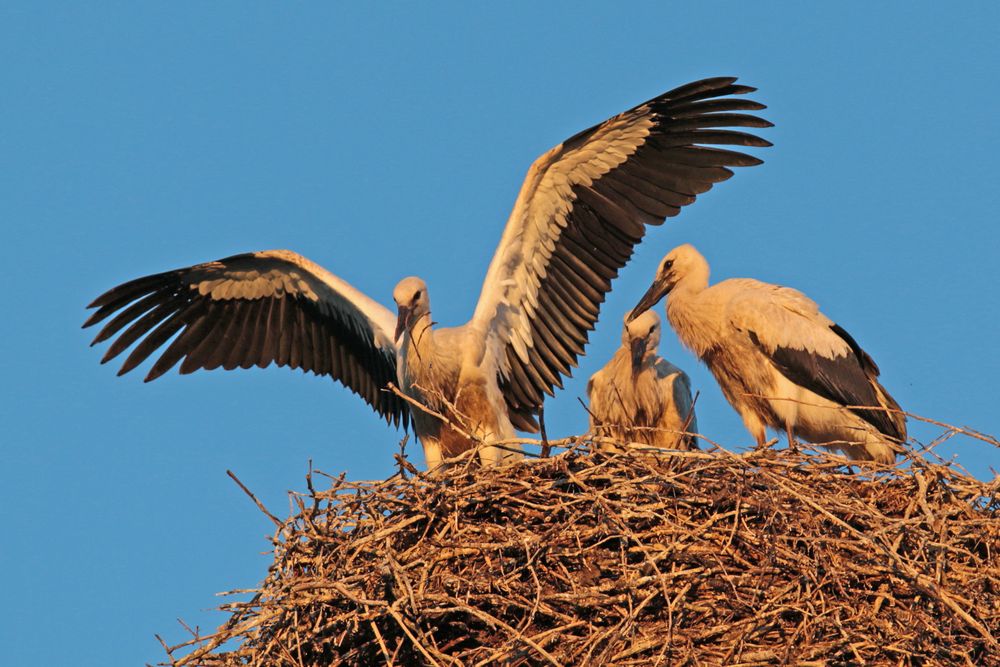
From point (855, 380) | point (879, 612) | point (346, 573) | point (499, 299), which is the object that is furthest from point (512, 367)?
point (879, 612)

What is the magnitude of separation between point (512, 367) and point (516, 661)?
2982 mm

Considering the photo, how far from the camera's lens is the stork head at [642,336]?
8875 millimetres

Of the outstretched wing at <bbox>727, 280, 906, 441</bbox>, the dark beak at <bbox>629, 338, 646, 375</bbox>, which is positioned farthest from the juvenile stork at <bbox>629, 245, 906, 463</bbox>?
the dark beak at <bbox>629, 338, 646, 375</bbox>

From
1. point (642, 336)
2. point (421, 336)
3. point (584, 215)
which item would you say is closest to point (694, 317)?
point (642, 336)

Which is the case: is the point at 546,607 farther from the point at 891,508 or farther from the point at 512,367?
the point at 512,367

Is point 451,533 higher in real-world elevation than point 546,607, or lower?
higher

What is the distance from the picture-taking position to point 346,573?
6.76 metres

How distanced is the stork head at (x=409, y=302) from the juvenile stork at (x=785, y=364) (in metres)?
1.48

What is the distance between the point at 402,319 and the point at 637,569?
8.19 ft

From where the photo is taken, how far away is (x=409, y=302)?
28.1 ft

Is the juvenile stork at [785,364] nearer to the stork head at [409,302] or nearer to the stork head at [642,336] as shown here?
the stork head at [642,336]

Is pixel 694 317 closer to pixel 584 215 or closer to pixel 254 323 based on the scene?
pixel 584 215

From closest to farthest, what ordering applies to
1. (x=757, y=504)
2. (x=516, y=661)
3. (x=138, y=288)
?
1. (x=516, y=661)
2. (x=757, y=504)
3. (x=138, y=288)

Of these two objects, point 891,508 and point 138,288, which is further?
point 138,288
